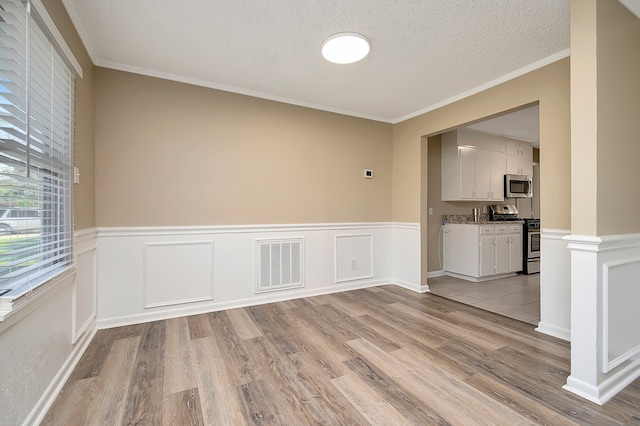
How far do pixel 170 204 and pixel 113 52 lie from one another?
1415 mm

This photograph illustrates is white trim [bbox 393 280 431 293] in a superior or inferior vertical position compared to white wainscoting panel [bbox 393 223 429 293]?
inferior

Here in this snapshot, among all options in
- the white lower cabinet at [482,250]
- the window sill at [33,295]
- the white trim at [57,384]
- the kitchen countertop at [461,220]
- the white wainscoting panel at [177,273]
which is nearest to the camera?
the window sill at [33,295]

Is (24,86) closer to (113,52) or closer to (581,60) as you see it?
(113,52)

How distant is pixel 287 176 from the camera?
11.6ft

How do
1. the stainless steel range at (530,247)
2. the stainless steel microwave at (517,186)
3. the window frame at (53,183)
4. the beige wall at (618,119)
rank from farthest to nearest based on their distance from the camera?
the stainless steel microwave at (517,186)
the stainless steel range at (530,247)
the beige wall at (618,119)
the window frame at (53,183)

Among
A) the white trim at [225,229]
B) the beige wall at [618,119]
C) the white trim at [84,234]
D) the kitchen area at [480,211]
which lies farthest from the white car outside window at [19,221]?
the kitchen area at [480,211]

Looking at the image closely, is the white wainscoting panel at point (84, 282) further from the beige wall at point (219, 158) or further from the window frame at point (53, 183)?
the beige wall at point (219, 158)

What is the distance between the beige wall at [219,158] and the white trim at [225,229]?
59 millimetres

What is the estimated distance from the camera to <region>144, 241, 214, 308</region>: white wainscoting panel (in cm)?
284

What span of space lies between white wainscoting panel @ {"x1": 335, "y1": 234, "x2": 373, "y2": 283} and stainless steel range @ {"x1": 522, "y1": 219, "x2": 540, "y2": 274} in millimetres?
2949

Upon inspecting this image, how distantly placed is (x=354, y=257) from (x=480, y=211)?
2.81 metres

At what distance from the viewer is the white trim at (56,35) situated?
1.51 m

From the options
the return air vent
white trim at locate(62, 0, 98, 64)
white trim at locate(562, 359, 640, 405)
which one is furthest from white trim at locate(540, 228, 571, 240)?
white trim at locate(62, 0, 98, 64)

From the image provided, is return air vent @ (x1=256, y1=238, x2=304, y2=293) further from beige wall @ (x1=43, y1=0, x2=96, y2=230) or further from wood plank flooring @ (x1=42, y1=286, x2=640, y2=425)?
beige wall @ (x1=43, y1=0, x2=96, y2=230)
